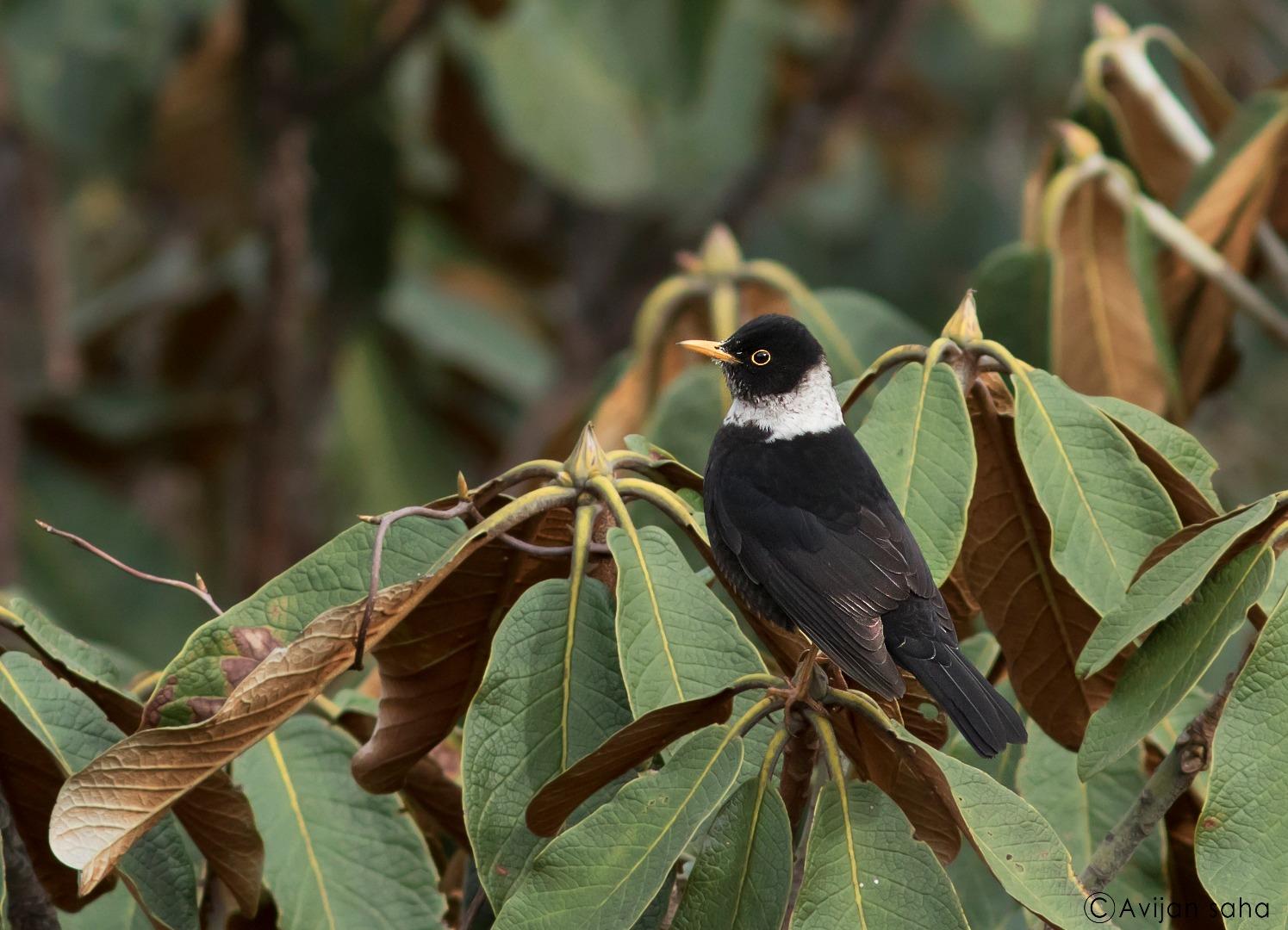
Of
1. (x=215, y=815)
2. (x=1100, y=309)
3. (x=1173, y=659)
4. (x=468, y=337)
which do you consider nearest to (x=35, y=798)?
(x=215, y=815)

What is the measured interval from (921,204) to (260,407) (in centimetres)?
506

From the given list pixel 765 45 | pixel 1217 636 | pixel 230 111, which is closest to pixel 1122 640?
pixel 1217 636

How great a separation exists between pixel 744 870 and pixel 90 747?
0.84m

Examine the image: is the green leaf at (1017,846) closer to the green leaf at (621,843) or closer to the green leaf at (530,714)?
the green leaf at (621,843)

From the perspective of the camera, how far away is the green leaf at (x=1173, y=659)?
6.05 ft

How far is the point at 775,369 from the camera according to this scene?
9.28ft

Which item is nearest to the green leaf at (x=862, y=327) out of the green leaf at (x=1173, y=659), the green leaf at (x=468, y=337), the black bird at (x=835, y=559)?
the black bird at (x=835, y=559)

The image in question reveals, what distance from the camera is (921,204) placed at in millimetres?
9430

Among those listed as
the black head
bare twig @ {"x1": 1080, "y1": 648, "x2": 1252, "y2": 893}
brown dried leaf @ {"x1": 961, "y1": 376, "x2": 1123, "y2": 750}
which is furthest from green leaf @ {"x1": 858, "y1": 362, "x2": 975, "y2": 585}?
the black head

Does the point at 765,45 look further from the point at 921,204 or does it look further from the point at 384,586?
the point at 384,586

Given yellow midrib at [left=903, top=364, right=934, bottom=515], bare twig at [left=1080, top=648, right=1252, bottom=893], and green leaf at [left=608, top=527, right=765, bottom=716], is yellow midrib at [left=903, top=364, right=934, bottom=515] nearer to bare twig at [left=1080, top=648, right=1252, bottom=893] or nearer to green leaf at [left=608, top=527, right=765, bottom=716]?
green leaf at [left=608, top=527, right=765, bottom=716]

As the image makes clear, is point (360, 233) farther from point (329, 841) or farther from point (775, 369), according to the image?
point (329, 841)

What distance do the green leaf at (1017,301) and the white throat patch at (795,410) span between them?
19.2 inches

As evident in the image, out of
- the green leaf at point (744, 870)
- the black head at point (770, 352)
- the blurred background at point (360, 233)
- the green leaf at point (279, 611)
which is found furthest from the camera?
the blurred background at point (360, 233)
